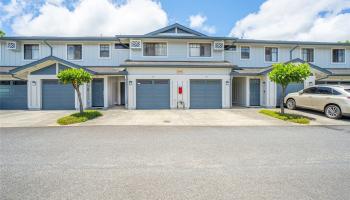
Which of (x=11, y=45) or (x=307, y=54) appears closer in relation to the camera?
(x=11, y=45)

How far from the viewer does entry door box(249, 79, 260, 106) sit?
16.3 meters

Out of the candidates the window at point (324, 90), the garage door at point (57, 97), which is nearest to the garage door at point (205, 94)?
the window at point (324, 90)

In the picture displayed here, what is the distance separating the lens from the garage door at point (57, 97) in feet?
47.4

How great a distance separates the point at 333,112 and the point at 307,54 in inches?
427

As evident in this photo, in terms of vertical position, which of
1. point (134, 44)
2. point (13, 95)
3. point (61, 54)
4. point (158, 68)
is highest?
point (134, 44)

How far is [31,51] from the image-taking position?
17.0 meters

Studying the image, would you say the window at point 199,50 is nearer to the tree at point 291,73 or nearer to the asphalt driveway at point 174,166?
the tree at point 291,73

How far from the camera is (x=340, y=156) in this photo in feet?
15.4

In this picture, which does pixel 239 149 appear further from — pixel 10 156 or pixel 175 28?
pixel 175 28

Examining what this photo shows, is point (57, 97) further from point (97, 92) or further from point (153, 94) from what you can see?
point (153, 94)

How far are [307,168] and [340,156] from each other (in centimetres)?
156

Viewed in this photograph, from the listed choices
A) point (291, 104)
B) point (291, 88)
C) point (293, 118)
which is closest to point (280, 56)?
point (291, 88)

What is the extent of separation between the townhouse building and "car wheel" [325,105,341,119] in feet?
15.2

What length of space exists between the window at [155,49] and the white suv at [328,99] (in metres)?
11.2
